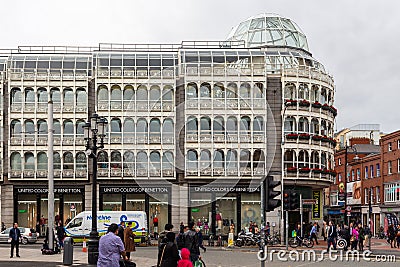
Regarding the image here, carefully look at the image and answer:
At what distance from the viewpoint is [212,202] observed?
60.4 m

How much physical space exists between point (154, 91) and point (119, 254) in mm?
45234

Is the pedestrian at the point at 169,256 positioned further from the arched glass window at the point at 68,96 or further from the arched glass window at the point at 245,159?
the arched glass window at the point at 68,96

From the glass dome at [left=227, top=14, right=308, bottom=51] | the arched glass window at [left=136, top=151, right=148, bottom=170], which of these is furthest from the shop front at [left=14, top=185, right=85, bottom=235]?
the glass dome at [left=227, top=14, right=308, bottom=51]

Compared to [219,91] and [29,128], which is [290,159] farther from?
[29,128]

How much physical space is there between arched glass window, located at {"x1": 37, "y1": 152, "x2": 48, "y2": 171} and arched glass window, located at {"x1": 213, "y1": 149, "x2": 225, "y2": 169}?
14.4m

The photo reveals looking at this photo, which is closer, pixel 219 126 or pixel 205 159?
pixel 205 159

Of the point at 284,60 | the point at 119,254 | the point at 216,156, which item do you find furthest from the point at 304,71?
the point at 119,254

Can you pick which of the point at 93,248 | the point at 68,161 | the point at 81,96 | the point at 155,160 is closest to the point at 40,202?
the point at 68,161

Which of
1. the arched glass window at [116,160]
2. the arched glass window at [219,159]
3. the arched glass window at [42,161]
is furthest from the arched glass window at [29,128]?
the arched glass window at [219,159]

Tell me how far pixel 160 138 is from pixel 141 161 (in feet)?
8.22

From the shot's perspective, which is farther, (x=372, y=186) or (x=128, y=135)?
(x=372, y=186)

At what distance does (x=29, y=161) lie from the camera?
197 feet

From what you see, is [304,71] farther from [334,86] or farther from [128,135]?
[128,135]

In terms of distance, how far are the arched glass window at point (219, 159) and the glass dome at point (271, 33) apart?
13428 millimetres
